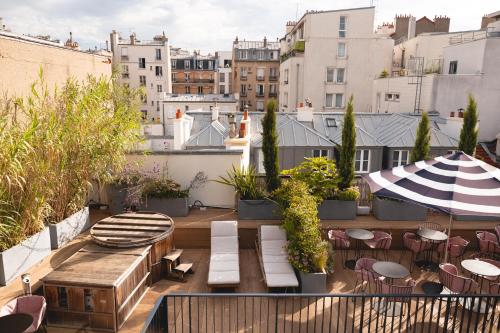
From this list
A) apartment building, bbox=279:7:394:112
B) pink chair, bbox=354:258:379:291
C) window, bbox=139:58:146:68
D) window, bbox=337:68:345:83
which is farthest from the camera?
window, bbox=139:58:146:68

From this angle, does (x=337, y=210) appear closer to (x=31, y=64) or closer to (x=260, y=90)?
(x=31, y=64)

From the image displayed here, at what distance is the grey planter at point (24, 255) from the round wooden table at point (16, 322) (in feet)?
5.28

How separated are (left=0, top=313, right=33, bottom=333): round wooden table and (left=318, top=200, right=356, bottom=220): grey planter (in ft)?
22.0

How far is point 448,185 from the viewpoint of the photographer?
6.62 m

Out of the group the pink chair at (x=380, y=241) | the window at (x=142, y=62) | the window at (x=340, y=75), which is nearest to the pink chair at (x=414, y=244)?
the pink chair at (x=380, y=241)

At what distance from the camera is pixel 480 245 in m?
8.77

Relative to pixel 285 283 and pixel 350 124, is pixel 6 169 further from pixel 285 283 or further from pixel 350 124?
pixel 350 124

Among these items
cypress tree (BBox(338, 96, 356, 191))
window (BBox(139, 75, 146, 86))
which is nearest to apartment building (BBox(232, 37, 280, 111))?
window (BBox(139, 75, 146, 86))

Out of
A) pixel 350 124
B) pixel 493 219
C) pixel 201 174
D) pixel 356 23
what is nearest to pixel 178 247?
pixel 201 174

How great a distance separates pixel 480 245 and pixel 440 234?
1.17 metres

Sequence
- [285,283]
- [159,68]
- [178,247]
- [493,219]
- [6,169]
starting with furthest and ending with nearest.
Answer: [159,68] → [493,219] → [178,247] → [285,283] → [6,169]

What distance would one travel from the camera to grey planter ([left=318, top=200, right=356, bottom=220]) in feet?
31.7

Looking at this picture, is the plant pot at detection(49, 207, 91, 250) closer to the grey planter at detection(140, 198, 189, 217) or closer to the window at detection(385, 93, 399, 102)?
the grey planter at detection(140, 198, 189, 217)

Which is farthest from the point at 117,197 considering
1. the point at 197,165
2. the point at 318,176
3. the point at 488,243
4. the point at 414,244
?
the point at 488,243
